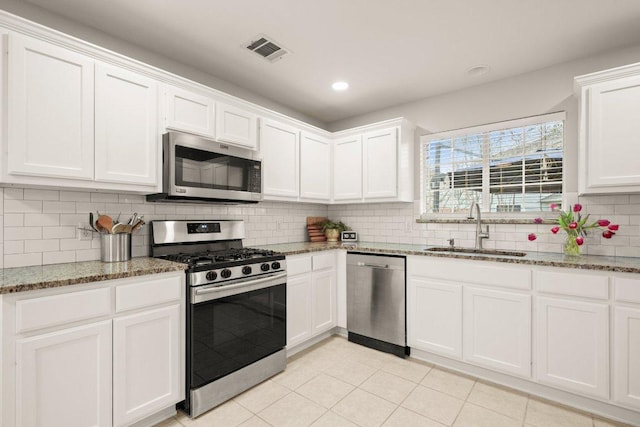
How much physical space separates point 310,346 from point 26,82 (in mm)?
2914

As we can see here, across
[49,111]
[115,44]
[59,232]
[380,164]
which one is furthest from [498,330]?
[115,44]

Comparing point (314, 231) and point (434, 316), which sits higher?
point (314, 231)

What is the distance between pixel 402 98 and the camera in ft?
11.6

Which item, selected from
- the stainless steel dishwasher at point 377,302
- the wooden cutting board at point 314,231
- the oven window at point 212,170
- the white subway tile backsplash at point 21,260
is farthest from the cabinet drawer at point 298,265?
the white subway tile backsplash at point 21,260

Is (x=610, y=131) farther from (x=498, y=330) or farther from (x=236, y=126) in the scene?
(x=236, y=126)

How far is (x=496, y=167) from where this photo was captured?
319cm

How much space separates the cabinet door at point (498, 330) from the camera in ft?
7.51

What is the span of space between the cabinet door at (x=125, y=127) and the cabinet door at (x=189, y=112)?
10 centimetres

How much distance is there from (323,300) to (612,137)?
106 inches

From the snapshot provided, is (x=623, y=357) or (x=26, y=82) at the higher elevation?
(x=26, y=82)

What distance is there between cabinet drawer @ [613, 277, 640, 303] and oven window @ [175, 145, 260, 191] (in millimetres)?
2761

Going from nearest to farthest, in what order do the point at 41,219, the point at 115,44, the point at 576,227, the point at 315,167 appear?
the point at 41,219 → the point at 115,44 → the point at 576,227 → the point at 315,167

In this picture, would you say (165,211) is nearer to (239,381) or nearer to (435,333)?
(239,381)

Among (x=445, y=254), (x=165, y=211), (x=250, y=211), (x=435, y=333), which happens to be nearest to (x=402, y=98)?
(x=445, y=254)
